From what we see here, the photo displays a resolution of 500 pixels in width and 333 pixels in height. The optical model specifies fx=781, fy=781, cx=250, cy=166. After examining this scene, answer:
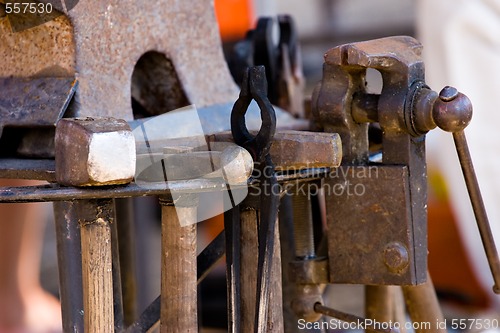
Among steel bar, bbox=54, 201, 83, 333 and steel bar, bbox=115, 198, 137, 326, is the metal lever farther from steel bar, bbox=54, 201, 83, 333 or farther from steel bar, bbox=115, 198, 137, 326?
steel bar, bbox=115, 198, 137, 326

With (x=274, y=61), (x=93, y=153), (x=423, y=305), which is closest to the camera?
(x=93, y=153)

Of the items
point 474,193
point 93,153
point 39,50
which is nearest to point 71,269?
point 93,153

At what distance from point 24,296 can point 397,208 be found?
1596 millimetres

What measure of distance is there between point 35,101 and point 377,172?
45 centimetres

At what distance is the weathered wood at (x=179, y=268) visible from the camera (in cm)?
87

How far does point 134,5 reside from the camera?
1.08m

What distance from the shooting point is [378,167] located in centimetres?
102

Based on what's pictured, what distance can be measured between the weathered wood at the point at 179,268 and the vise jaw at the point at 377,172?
253 mm

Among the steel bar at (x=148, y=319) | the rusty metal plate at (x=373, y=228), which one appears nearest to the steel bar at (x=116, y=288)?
the steel bar at (x=148, y=319)

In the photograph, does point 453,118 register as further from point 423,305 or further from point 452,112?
point 423,305

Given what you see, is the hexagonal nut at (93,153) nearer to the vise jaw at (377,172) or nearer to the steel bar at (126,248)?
the vise jaw at (377,172)

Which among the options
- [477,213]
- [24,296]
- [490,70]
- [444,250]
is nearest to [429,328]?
[477,213]

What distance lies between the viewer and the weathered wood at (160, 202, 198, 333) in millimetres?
870

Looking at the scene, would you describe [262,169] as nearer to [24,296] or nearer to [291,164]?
[291,164]
